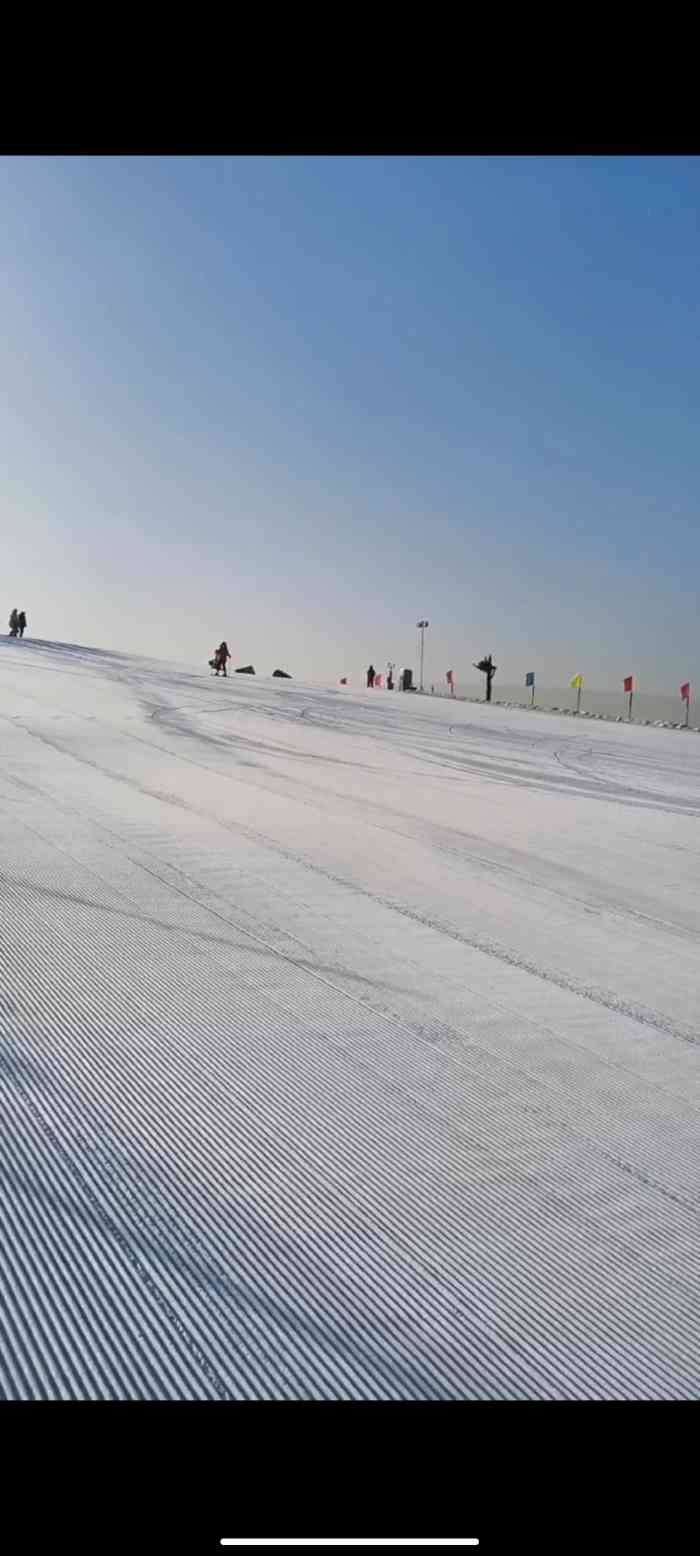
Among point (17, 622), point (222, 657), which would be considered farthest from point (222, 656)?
point (17, 622)

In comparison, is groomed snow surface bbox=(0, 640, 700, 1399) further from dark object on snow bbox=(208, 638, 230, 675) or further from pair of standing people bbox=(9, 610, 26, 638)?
pair of standing people bbox=(9, 610, 26, 638)

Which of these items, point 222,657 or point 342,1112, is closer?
point 342,1112

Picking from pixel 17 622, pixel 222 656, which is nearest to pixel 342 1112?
pixel 222 656

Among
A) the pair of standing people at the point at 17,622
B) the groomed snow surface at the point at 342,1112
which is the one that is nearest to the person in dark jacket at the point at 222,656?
the pair of standing people at the point at 17,622

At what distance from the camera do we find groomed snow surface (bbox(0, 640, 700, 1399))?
197 centimetres

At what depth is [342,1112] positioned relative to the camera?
2.85 meters

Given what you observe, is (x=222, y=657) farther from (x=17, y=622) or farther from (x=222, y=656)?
(x=17, y=622)

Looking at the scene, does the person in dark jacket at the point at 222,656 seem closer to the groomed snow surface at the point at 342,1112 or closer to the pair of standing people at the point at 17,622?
the pair of standing people at the point at 17,622

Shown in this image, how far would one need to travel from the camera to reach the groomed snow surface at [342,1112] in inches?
77.4

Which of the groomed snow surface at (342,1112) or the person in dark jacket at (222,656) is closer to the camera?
the groomed snow surface at (342,1112)
